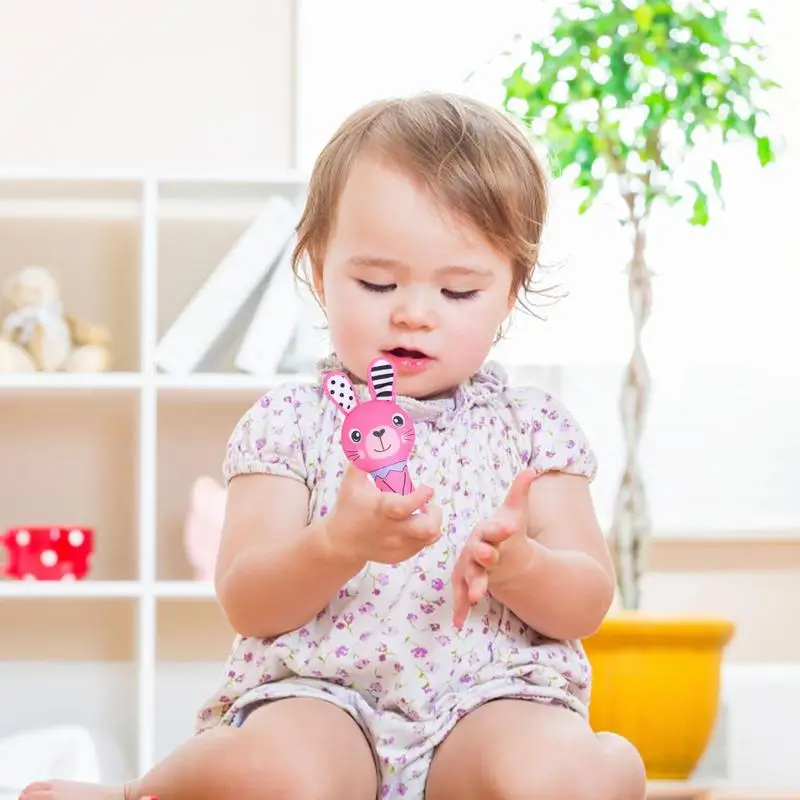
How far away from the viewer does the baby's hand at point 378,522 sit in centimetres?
86

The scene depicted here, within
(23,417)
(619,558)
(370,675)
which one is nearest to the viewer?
(370,675)

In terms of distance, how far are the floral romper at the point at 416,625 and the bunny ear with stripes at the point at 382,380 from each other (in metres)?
0.15

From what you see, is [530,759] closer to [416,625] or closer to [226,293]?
[416,625]

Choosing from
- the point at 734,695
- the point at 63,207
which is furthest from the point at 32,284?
the point at 734,695

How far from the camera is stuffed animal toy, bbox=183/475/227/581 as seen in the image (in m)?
2.34

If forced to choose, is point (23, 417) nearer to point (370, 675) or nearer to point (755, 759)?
point (755, 759)

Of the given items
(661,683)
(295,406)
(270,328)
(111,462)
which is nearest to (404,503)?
(295,406)

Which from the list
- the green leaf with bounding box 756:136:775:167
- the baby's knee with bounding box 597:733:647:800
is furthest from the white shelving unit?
the baby's knee with bounding box 597:733:647:800

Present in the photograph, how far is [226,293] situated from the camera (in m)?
2.31

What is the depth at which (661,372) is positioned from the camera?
2.63m

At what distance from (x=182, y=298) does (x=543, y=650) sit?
65.2 inches

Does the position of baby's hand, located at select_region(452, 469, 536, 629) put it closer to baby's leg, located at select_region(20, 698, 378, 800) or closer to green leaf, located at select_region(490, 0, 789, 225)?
baby's leg, located at select_region(20, 698, 378, 800)

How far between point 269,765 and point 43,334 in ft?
5.04

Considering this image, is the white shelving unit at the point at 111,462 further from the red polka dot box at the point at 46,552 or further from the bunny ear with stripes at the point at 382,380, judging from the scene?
the bunny ear with stripes at the point at 382,380
